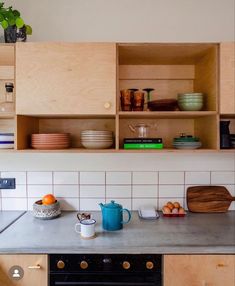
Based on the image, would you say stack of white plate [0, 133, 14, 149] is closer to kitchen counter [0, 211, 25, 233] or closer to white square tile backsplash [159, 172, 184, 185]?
kitchen counter [0, 211, 25, 233]

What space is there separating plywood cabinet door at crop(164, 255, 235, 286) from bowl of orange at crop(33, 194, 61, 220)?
78 cm

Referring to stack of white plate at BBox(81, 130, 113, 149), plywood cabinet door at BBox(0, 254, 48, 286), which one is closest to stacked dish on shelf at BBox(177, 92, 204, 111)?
stack of white plate at BBox(81, 130, 113, 149)

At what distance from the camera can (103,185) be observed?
191 centimetres

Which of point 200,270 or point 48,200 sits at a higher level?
point 48,200

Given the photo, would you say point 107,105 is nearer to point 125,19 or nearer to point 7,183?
point 125,19

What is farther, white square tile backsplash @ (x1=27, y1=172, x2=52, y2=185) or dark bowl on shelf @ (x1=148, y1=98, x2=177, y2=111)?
white square tile backsplash @ (x1=27, y1=172, x2=52, y2=185)

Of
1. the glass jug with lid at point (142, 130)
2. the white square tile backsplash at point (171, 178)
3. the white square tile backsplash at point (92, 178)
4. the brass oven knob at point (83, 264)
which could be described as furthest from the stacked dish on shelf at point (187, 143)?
the brass oven knob at point (83, 264)

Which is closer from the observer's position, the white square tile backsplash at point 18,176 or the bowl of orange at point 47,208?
the bowl of orange at point 47,208

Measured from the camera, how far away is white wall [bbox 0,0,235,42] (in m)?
1.87

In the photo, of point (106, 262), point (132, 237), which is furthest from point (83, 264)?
point (132, 237)

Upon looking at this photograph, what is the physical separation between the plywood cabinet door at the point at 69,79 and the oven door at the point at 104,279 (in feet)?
2.83

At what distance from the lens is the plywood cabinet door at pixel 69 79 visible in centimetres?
154

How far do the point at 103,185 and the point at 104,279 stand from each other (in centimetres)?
68

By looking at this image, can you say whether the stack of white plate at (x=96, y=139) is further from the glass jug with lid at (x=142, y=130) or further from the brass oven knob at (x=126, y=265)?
the brass oven knob at (x=126, y=265)
